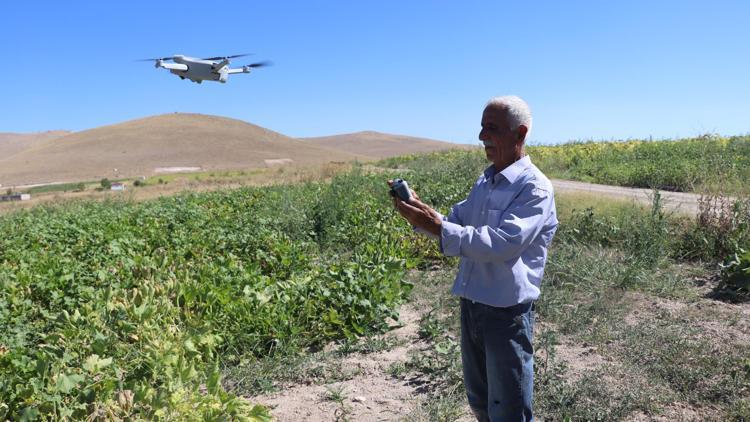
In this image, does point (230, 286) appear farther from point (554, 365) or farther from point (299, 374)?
point (554, 365)

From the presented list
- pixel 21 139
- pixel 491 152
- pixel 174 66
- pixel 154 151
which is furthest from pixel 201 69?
pixel 21 139

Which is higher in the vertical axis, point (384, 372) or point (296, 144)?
point (296, 144)

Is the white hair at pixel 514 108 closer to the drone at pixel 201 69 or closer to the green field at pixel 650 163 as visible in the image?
the drone at pixel 201 69

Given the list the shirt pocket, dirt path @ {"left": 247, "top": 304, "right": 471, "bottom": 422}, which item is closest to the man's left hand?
the shirt pocket

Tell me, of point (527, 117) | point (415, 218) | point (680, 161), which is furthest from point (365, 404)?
point (680, 161)

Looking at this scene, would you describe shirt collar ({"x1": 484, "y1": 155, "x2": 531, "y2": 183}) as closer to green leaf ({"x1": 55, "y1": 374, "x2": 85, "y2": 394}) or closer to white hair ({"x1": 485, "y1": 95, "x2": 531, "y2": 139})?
white hair ({"x1": 485, "y1": 95, "x2": 531, "y2": 139})

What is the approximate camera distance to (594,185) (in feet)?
49.4

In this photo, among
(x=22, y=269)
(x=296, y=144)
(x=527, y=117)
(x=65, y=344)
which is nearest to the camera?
(x=527, y=117)

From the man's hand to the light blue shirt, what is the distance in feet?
0.16

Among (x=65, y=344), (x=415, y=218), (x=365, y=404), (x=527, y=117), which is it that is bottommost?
(x=365, y=404)

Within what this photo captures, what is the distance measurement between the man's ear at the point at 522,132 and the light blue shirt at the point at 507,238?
0.09m

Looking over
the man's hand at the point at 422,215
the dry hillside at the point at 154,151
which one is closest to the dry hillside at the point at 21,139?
the dry hillside at the point at 154,151

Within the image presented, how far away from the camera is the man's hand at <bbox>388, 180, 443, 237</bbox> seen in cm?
234

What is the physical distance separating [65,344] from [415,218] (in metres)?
2.37
